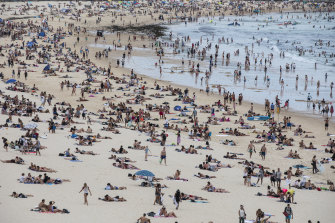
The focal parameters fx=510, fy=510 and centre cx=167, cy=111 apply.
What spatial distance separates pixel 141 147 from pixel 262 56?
35586 mm

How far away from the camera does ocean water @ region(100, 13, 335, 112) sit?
4206 centimetres

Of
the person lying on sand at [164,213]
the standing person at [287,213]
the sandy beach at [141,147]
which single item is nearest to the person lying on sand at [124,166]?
the sandy beach at [141,147]

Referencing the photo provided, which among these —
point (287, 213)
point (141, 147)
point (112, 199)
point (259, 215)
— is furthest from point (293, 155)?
point (112, 199)

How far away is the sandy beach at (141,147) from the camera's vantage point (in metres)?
16.5

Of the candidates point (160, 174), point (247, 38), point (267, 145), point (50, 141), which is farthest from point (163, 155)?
point (247, 38)

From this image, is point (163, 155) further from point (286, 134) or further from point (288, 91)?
point (288, 91)

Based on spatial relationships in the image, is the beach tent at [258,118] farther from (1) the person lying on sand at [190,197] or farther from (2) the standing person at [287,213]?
(2) the standing person at [287,213]

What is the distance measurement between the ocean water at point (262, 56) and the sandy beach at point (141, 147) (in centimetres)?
171

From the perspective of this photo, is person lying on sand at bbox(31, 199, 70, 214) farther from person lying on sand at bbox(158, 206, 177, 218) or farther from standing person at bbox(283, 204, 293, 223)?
standing person at bbox(283, 204, 293, 223)

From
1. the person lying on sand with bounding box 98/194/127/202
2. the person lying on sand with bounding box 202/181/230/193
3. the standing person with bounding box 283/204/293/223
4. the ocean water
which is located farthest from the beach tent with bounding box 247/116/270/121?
the person lying on sand with bounding box 98/194/127/202

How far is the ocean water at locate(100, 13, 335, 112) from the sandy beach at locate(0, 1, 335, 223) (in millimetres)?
1705

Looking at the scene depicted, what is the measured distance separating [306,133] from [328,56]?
32.6 meters

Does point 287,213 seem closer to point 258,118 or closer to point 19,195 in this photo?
point 19,195

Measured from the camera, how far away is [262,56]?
5719cm
